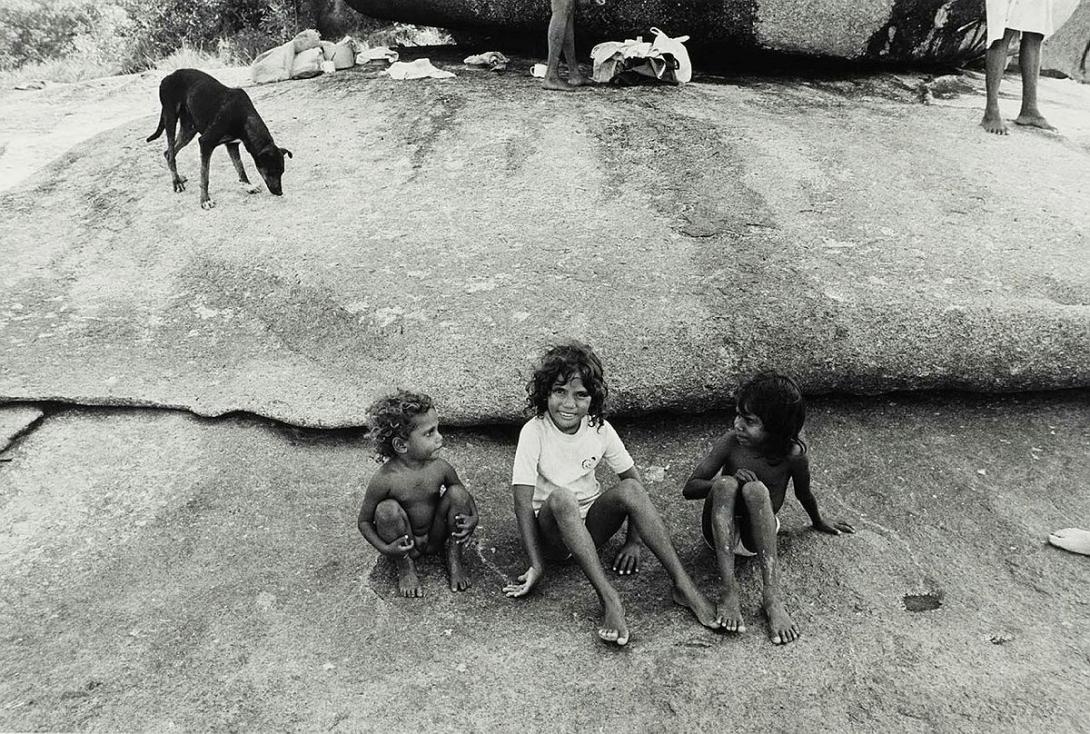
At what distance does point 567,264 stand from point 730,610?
1720mm

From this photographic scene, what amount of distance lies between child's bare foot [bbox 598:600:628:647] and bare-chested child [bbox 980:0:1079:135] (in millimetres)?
3707

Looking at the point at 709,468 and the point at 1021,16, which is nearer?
the point at 709,468

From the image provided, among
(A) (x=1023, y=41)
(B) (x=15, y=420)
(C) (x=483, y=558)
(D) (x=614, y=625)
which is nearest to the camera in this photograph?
(D) (x=614, y=625)

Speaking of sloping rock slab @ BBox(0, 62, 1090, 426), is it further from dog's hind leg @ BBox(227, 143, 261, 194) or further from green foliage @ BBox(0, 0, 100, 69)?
green foliage @ BBox(0, 0, 100, 69)

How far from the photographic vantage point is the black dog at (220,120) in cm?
439

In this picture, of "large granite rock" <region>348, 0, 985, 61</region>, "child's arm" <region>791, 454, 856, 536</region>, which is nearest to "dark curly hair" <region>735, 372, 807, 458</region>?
"child's arm" <region>791, 454, 856, 536</region>

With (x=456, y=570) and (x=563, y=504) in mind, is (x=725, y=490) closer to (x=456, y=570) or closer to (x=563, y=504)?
(x=563, y=504)

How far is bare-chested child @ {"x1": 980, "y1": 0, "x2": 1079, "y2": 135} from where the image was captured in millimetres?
4828

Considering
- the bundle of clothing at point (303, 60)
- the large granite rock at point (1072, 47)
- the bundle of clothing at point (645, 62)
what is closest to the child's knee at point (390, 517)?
the bundle of clothing at point (645, 62)

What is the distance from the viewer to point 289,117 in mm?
5340

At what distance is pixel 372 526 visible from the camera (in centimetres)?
271

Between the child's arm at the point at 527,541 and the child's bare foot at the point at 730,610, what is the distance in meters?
0.54

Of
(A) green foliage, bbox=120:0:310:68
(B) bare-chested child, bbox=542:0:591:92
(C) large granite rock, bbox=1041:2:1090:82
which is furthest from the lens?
(A) green foliage, bbox=120:0:310:68

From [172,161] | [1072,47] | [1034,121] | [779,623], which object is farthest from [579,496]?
[1072,47]
